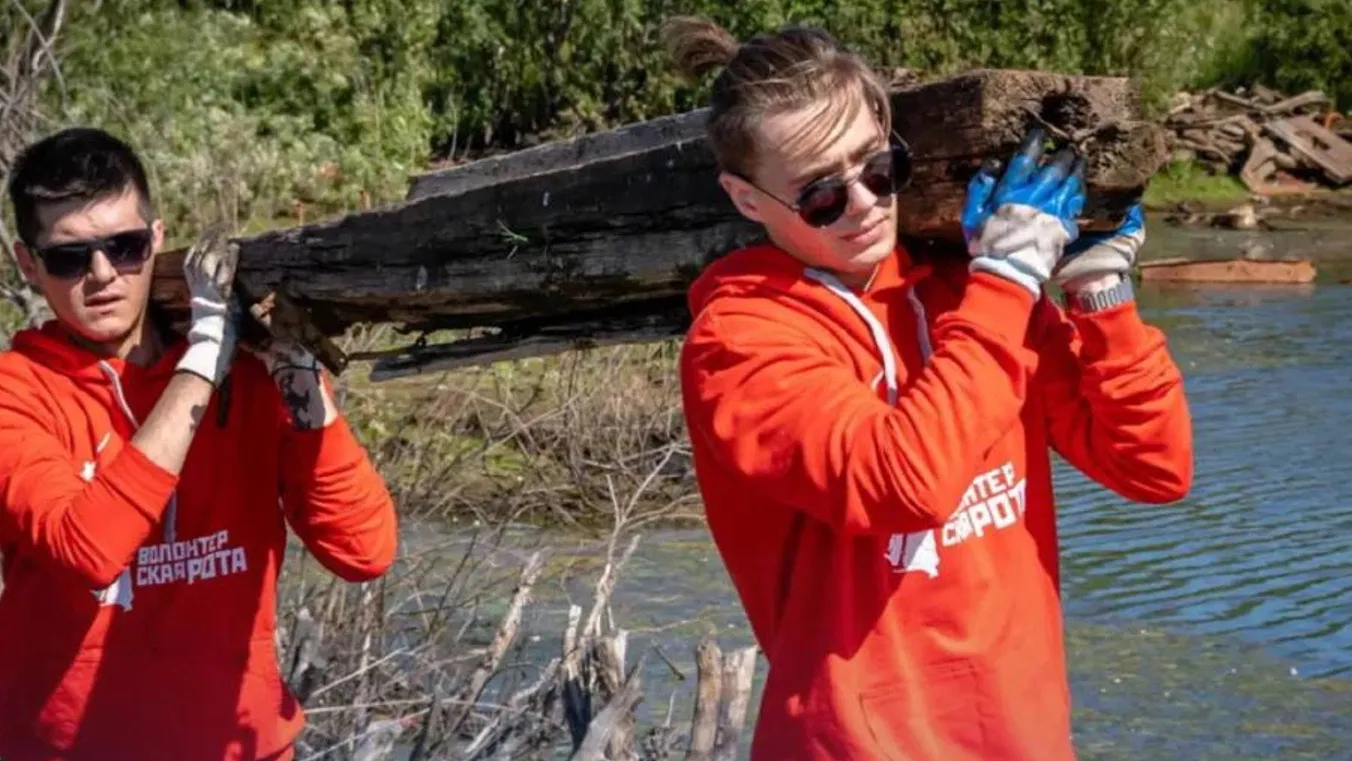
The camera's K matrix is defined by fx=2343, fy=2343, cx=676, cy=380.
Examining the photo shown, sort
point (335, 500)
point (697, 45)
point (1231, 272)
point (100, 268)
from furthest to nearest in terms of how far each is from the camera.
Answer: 1. point (1231, 272)
2. point (335, 500)
3. point (100, 268)
4. point (697, 45)

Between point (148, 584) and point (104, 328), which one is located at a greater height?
point (104, 328)

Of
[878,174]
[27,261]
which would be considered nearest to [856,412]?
[878,174]

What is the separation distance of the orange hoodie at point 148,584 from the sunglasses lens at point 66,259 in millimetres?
149

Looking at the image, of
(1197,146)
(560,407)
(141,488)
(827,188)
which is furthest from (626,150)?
(1197,146)

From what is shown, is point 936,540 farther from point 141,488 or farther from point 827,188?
point 141,488

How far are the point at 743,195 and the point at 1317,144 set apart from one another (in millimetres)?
22898

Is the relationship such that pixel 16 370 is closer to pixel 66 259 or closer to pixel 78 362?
pixel 78 362

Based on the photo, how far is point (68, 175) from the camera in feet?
13.2

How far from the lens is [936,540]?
3.12 m

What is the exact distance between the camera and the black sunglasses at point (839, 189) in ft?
10.1

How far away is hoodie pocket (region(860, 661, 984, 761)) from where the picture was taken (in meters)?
3.11

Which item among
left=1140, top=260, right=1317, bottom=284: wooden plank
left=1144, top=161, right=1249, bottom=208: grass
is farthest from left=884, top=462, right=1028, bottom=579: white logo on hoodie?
left=1144, top=161, right=1249, bottom=208: grass

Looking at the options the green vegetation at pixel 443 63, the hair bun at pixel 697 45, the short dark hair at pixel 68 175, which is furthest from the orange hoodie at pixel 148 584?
the green vegetation at pixel 443 63

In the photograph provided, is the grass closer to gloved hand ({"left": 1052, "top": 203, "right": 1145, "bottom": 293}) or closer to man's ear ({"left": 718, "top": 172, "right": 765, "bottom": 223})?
gloved hand ({"left": 1052, "top": 203, "right": 1145, "bottom": 293})
